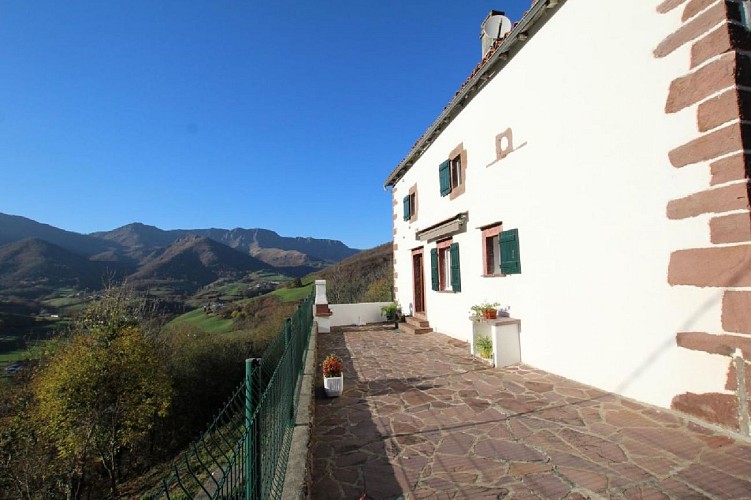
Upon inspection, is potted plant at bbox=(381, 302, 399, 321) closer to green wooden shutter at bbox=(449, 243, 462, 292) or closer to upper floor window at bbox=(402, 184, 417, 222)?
upper floor window at bbox=(402, 184, 417, 222)

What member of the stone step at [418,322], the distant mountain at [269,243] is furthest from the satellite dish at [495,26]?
the distant mountain at [269,243]

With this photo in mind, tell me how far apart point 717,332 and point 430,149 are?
28.2 feet

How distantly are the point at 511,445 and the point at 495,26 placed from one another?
9761 millimetres

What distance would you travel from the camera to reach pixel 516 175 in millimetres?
6758

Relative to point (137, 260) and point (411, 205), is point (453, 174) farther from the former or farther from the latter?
point (137, 260)

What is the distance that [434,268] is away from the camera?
10.8 m

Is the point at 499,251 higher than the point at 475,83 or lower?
lower

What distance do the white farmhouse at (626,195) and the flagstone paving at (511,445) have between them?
0.57 meters

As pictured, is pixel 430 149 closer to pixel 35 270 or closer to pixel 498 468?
pixel 498 468

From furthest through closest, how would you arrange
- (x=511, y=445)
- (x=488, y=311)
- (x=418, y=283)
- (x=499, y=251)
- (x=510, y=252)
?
1. (x=418, y=283)
2. (x=499, y=251)
3. (x=488, y=311)
4. (x=510, y=252)
5. (x=511, y=445)

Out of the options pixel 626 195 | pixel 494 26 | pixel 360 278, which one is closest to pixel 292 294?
pixel 360 278

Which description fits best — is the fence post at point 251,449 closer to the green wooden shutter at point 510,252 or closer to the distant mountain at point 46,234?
the green wooden shutter at point 510,252

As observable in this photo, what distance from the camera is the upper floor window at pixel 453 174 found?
354 inches

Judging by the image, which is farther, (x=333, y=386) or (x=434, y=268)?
(x=434, y=268)
